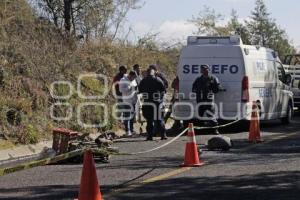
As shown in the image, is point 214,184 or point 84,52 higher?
point 84,52

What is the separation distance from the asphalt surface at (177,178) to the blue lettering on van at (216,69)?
161 inches

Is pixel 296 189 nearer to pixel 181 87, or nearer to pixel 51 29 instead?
pixel 181 87

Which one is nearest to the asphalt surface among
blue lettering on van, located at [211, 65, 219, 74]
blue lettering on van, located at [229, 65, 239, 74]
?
blue lettering on van, located at [229, 65, 239, 74]

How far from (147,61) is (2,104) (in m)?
12.9

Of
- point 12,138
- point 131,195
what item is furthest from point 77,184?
point 12,138

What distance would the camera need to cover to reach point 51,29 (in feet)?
71.8

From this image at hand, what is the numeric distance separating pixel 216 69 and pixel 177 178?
27.4ft

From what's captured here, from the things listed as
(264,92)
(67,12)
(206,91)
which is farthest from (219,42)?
(67,12)

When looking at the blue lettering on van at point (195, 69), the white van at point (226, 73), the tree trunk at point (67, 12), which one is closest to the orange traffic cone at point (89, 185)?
the white van at point (226, 73)

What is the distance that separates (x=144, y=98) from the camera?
17.0 meters

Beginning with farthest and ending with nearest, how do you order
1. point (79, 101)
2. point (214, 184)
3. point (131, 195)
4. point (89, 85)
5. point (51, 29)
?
point (51, 29)
point (89, 85)
point (79, 101)
point (214, 184)
point (131, 195)

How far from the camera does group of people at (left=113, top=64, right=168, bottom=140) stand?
16625 mm

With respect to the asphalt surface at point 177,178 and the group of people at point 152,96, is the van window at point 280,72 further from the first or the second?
the asphalt surface at point 177,178

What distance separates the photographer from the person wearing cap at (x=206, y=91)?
17.4 m
